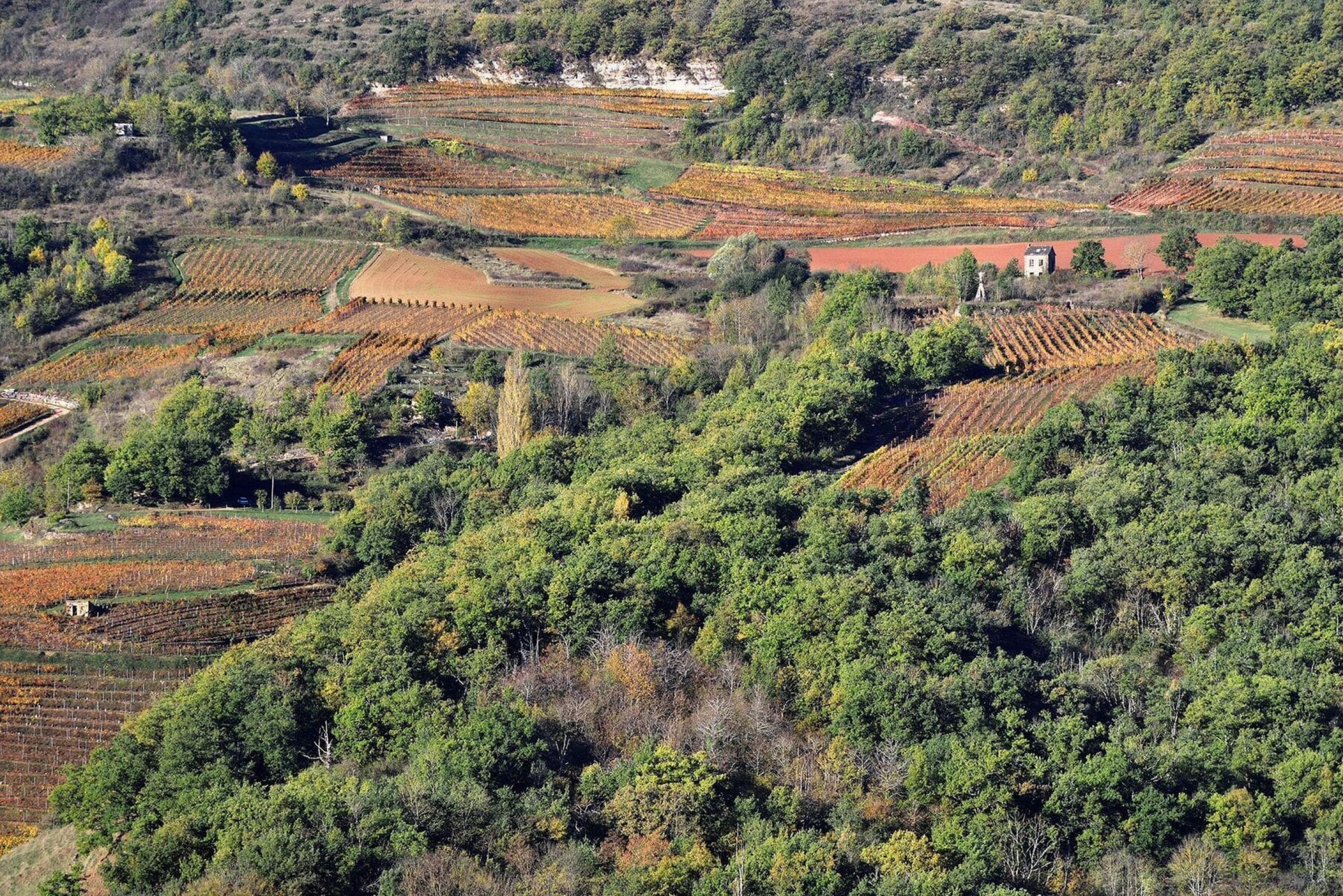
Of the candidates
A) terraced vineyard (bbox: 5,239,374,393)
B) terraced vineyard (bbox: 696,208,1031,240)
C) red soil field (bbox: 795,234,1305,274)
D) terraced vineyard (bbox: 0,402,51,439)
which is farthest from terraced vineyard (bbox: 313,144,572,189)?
terraced vineyard (bbox: 0,402,51,439)

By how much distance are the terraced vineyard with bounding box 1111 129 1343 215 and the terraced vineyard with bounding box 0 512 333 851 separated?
49.5 meters

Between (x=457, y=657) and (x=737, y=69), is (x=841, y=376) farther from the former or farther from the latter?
(x=737, y=69)

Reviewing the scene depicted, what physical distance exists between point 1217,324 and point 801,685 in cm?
3467

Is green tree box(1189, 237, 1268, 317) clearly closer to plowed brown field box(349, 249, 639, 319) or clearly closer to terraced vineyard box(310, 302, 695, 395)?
terraced vineyard box(310, 302, 695, 395)

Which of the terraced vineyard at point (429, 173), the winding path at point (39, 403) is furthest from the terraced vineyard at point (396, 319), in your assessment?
the terraced vineyard at point (429, 173)

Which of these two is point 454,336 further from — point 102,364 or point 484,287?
point 102,364

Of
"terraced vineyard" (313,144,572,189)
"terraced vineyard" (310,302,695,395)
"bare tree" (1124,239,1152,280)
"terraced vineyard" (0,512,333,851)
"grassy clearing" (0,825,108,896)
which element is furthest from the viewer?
"terraced vineyard" (313,144,572,189)

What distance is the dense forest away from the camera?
4044cm

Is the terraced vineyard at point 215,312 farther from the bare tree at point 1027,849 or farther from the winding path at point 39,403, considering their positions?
the bare tree at point 1027,849

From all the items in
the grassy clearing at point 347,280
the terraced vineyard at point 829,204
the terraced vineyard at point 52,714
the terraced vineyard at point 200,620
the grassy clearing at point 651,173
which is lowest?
the terraced vineyard at point 52,714

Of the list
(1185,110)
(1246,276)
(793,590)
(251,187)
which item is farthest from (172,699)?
(1185,110)

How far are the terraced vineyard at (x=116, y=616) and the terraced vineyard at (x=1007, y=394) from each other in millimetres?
19641

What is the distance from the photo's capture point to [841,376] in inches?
2618

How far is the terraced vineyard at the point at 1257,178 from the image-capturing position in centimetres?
9000
